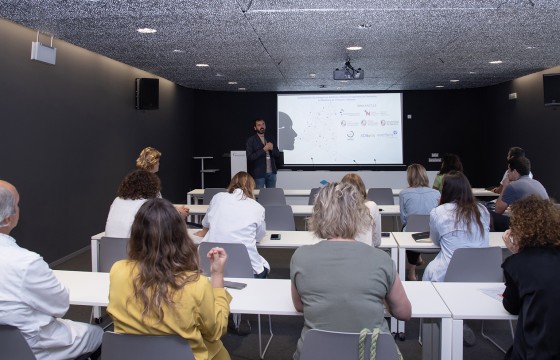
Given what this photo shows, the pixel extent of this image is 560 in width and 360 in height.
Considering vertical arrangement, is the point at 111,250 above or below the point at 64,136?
below

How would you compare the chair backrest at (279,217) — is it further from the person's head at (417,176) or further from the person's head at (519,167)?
the person's head at (519,167)

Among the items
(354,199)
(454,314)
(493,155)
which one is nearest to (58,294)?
(354,199)

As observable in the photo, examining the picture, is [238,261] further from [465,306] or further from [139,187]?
[465,306]

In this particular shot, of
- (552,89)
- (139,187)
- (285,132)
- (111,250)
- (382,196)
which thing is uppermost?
(552,89)

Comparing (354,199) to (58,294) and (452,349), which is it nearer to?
(452,349)

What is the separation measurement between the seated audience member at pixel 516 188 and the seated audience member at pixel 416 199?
68 centimetres

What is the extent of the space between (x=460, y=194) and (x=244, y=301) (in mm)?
1825

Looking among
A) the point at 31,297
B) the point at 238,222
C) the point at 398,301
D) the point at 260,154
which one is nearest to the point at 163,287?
the point at 31,297

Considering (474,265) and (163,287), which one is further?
(474,265)

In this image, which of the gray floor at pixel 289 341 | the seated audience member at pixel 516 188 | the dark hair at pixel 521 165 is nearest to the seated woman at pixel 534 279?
the gray floor at pixel 289 341

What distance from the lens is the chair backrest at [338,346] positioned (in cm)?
202

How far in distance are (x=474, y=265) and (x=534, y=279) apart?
53.4 inches

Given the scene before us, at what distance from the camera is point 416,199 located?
5703 mm

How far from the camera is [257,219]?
161 inches
